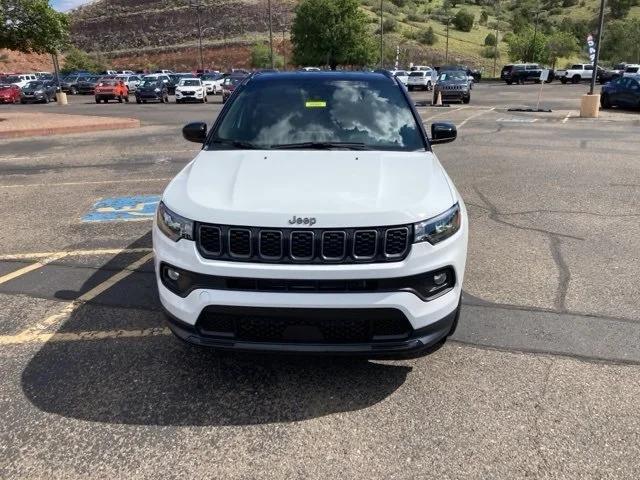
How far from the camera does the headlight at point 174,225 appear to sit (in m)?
3.13

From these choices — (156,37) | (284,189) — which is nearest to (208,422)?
(284,189)

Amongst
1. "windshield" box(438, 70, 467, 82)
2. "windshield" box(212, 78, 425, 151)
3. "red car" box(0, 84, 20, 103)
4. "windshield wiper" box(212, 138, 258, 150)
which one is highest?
"windshield" box(212, 78, 425, 151)

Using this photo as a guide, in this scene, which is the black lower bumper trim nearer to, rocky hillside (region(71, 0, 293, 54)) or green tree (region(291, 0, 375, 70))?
green tree (region(291, 0, 375, 70))

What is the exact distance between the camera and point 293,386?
338 cm

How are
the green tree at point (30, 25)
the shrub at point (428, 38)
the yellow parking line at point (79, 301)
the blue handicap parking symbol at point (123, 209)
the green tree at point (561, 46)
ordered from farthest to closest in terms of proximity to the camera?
the shrub at point (428, 38)
the green tree at point (561, 46)
the green tree at point (30, 25)
the blue handicap parking symbol at point (123, 209)
the yellow parking line at point (79, 301)

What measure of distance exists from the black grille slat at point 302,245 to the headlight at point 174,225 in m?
0.58

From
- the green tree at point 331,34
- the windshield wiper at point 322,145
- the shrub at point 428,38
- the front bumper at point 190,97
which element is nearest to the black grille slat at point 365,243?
the windshield wiper at point 322,145

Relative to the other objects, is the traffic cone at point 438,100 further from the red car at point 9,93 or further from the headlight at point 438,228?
the red car at point 9,93

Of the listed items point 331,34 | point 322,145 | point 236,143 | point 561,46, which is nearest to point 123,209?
point 236,143

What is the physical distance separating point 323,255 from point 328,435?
0.92 metres

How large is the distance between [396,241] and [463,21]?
122 meters

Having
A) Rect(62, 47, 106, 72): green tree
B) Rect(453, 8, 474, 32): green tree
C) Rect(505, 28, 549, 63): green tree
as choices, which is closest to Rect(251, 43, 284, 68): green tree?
Rect(62, 47, 106, 72): green tree

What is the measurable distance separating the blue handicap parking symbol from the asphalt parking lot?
2.85 feet

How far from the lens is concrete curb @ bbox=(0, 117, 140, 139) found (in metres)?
17.6
